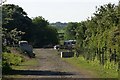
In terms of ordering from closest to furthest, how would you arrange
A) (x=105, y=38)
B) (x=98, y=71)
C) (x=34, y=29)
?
1. (x=98, y=71)
2. (x=105, y=38)
3. (x=34, y=29)

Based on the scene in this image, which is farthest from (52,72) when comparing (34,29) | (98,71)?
(34,29)

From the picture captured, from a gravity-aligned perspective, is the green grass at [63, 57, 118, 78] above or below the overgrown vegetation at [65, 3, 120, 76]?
below

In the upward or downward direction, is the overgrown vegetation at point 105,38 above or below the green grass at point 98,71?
above

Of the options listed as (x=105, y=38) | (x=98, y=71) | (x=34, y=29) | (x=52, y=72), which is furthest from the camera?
(x=34, y=29)

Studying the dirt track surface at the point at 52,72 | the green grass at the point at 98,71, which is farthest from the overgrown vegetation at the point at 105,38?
the dirt track surface at the point at 52,72

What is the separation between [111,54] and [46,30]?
261 feet

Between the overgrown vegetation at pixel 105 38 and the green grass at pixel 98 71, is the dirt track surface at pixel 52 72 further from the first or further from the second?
the overgrown vegetation at pixel 105 38

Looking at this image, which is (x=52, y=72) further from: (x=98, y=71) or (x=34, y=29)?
(x=34, y=29)

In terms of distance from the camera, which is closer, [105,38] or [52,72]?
[52,72]

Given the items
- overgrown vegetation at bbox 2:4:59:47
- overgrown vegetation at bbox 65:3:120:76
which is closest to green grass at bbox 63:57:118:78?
overgrown vegetation at bbox 65:3:120:76

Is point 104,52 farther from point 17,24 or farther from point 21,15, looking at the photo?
point 21,15

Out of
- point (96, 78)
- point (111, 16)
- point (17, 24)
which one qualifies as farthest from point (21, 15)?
point (96, 78)

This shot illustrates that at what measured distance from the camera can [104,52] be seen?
4091cm

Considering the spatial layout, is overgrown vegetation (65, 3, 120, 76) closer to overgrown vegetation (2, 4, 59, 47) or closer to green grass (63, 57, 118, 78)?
green grass (63, 57, 118, 78)
